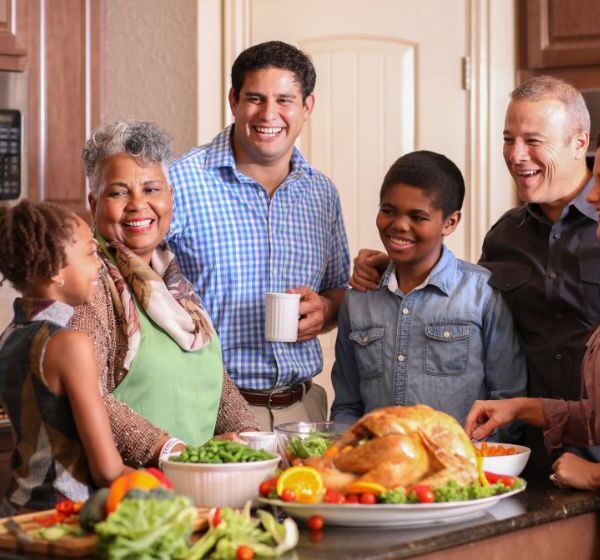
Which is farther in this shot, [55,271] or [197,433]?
[197,433]

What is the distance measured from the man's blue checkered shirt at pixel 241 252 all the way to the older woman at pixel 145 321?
1.12ft

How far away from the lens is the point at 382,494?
1729mm

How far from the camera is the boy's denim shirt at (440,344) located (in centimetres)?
262

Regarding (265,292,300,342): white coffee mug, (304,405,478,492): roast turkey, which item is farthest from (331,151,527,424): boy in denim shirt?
(304,405,478,492): roast turkey

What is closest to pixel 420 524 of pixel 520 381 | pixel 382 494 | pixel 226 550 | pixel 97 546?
pixel 382 494

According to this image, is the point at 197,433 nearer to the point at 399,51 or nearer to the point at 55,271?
the point at 55,271

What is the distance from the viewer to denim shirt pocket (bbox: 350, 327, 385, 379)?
8.81 feet

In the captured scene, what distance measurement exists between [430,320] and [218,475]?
38.4 inches

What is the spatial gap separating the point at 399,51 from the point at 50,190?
1.39 metres

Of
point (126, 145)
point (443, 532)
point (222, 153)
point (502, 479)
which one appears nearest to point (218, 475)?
point (443, 532)

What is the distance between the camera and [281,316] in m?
2.68

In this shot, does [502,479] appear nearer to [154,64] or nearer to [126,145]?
[126,145]

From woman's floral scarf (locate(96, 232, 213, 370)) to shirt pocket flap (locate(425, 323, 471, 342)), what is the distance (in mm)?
529

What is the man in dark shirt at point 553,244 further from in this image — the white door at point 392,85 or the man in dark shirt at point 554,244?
the white door at point 392,85
